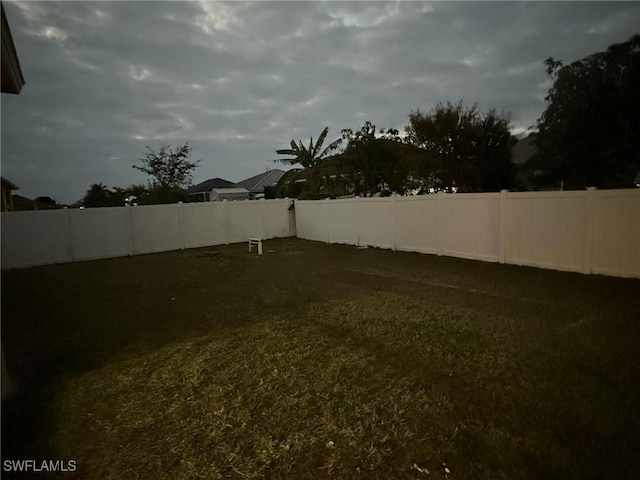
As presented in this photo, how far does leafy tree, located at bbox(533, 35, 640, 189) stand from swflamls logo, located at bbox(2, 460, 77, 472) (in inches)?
498

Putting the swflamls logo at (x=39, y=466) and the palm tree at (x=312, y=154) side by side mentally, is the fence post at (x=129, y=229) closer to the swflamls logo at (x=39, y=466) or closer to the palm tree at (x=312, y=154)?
the palm tree at (x=312, y=154)

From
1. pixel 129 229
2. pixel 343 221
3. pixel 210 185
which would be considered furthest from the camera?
pixel 210 185

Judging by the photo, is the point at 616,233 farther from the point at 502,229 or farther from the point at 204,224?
the point at 204,224

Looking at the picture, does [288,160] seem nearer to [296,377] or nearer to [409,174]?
[409,174]

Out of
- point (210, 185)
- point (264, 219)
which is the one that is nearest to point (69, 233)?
point (264, 219)

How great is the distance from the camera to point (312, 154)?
16984mm

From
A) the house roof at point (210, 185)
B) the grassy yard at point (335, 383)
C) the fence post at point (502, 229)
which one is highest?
the house roof at point (210, 185)

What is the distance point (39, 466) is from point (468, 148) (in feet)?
51.3

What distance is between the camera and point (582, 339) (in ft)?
12.7

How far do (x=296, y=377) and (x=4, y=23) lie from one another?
390cm

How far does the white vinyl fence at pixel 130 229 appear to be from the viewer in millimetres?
10766

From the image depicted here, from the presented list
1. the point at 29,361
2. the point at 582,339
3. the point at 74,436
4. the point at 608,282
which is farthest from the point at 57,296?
the point at 608,282

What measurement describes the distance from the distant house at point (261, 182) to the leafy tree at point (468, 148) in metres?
19.0

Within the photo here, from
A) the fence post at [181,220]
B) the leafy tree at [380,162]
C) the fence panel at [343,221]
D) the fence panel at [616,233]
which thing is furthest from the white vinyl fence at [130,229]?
the fence panel at [616,233]
